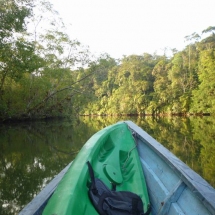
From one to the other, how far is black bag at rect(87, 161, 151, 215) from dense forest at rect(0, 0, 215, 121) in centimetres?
755

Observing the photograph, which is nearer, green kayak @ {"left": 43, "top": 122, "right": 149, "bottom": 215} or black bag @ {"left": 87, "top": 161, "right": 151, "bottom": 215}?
green kayak @ {"left": 43, "top": 122, "right": 149, "bottom": 215}

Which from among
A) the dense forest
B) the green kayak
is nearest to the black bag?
the green kayak

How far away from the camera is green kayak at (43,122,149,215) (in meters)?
0.94

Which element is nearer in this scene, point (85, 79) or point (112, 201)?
point (112, 201)

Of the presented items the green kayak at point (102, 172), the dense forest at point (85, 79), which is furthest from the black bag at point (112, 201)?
the dense forest at point (85, 79)

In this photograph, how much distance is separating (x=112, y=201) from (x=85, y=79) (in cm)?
1642

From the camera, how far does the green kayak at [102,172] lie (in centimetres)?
94

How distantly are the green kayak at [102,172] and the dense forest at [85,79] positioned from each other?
22.4 ft

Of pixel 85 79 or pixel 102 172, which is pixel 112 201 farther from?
pixel 85 79

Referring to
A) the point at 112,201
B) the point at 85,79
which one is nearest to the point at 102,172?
the point at 112,201

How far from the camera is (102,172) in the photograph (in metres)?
1.51

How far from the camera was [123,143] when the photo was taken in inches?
85.0

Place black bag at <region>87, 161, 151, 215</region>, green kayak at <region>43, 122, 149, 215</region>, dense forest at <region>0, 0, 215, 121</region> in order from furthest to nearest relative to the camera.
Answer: dense forest at <region>0, 0, 215, 121</region>
black bag at <region>87, 161, 151, 215</region>
green kayak at <region>43, 122, 149, 215</region>

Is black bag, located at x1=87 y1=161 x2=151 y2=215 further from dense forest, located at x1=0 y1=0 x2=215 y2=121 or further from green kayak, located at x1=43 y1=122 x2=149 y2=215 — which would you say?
dense forest, located at x1=0 y1=0 x2=215 y2=121
